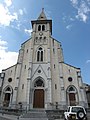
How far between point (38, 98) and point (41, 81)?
11.5 feet

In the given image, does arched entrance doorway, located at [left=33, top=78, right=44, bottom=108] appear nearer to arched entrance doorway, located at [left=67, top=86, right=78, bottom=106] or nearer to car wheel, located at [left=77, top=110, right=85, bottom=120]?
arched entrance doorway, located at [left=67, top=86, right=78, bottom=106]

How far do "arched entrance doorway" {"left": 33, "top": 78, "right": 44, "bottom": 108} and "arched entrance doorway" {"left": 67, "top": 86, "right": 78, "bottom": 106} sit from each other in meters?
5.22

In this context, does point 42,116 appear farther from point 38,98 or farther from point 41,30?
point 41,30

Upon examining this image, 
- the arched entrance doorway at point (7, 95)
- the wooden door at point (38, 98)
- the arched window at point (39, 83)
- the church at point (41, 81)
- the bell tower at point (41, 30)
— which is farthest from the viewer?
the bell tower at point (41, 30)

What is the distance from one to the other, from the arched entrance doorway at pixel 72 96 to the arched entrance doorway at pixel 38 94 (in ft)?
17.1

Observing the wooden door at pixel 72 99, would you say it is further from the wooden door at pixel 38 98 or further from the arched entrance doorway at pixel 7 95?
the arched entrance doorway at pixel 7 95

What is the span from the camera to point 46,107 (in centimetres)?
2378

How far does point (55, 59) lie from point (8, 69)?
10.7 metres

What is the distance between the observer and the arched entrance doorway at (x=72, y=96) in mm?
24680

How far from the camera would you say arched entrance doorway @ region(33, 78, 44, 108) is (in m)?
25.0

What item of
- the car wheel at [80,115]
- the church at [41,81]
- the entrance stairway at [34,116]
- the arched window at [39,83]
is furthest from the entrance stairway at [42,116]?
the arched window at [39,83]

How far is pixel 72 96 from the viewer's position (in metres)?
25.2

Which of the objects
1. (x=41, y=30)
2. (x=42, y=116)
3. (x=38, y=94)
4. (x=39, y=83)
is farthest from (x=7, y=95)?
(x=41, y=30)

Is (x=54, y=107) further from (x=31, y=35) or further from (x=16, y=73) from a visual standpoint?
(x=31, y=35)
